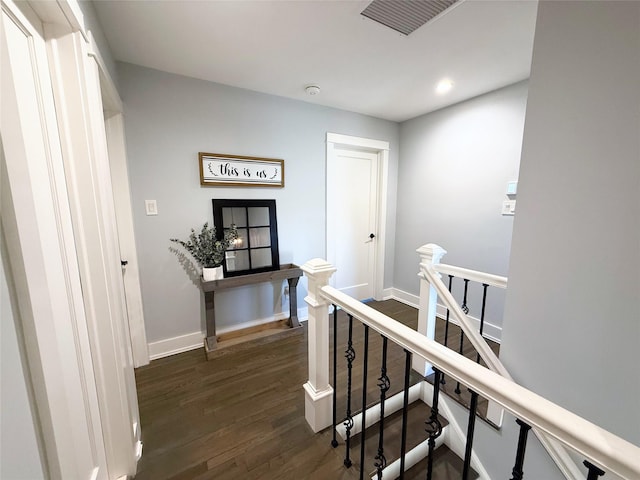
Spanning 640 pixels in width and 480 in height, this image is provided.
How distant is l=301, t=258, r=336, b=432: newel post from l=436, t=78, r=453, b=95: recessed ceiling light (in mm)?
2003

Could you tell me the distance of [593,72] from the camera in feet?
3.25

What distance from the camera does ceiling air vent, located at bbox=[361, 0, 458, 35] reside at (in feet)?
4.40

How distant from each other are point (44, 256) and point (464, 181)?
10.4 feet

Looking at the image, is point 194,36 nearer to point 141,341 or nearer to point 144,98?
point 144,98

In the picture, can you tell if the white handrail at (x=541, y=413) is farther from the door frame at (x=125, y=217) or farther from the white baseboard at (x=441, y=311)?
the door frame at (x=125, y=217)

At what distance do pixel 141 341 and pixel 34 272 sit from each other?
1.76 meters

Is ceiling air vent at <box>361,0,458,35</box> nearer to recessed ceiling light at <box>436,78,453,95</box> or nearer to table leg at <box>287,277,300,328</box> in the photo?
recessed ceiling light at <box>436,78,453,95</box>

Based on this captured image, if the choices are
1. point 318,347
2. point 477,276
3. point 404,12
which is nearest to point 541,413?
point 318,347

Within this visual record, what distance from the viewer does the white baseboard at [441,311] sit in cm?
257

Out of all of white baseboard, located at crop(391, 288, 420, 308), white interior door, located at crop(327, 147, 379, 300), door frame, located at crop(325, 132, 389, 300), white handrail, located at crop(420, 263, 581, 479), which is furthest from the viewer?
white baseboard, located at crop(391, 288, 420, 308)

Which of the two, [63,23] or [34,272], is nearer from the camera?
[34,272]

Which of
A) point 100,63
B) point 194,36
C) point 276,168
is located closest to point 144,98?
point 194,36

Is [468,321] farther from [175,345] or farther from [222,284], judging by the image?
[175,345]

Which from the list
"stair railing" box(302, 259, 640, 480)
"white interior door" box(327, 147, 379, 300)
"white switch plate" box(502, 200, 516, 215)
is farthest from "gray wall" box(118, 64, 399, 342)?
"white switch plate" box(502, 200, 516, 215)
